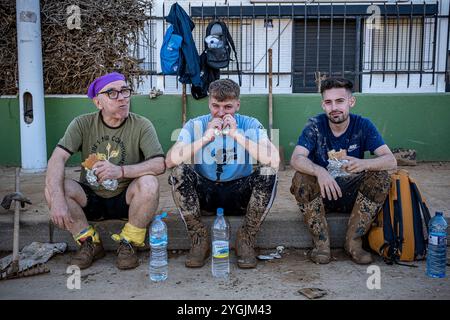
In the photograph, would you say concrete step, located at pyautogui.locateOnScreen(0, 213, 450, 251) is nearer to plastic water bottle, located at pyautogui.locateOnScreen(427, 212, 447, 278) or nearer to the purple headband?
plastic water bottle, located at pyautogui.locateOnScreen(427, 212, 447, 278)

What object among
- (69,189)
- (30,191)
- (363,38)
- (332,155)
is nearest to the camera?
(69,189)

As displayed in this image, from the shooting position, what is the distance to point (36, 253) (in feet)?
12.6

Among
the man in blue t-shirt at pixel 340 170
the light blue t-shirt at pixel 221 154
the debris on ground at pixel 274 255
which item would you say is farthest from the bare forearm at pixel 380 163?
the debris on ground at pixel 274 255

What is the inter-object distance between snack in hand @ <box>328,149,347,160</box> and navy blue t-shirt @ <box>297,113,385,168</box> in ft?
0.08

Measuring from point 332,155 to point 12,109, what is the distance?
188 inches

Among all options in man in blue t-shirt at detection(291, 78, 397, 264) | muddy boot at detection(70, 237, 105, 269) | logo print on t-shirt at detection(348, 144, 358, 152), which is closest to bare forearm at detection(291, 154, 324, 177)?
man in blue t-shirt at detection(291, 78, 397, 264)

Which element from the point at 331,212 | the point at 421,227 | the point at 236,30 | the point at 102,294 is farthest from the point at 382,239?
the point at 236,30

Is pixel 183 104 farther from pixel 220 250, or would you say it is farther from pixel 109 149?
pixel 220 250

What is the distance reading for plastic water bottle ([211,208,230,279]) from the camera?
345 cm

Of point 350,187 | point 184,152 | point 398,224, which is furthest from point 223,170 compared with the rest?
point 398,224

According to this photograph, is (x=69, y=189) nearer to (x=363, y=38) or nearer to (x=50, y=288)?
(x=50, y=288)

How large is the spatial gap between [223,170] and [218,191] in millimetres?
177

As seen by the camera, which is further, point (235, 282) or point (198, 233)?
point (198, 233)

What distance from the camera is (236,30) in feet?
29.8
